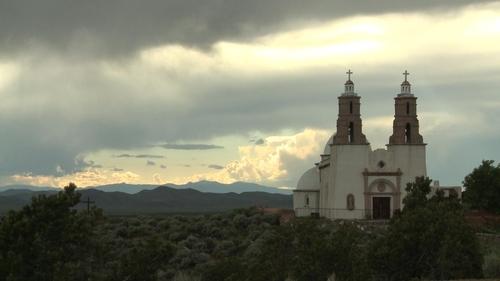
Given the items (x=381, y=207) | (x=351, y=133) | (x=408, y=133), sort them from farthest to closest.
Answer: (x=351, y=133)
(x=408, y=133)
(x=381, y=207)

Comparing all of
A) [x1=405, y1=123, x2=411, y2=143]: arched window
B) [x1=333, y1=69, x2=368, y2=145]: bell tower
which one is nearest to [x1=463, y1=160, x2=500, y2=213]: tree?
[x1=405, y1=123, x2=411, y2=143]: arched window

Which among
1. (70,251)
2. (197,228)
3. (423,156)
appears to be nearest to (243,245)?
(197,228)

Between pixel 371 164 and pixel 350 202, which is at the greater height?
pixel 371 164

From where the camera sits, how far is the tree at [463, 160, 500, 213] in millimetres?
52594

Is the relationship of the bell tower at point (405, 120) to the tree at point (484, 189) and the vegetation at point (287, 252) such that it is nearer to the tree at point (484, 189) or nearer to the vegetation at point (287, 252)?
the tree at point (484, 189)

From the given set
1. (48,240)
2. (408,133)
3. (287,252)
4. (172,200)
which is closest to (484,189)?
(408,133)

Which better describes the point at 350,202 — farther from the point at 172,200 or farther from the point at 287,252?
the point at 172,200

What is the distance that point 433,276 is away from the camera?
2372cm

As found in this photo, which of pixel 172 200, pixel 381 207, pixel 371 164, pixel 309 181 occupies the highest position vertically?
pixel 172 200

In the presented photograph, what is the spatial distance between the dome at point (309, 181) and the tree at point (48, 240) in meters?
37.3

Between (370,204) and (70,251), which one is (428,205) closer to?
(70,251)

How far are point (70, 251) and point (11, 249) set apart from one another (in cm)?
169

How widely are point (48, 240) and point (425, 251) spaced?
10.6 m

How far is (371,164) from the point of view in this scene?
5644 cm
